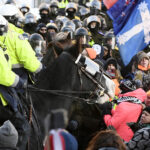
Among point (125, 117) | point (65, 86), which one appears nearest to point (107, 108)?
point (125, 117)

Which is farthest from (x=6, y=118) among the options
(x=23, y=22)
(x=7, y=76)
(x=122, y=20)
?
(x=23, y=22)

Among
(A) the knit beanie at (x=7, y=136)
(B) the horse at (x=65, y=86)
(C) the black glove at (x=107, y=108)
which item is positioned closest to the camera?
(A) the knit beanie at (x=7, y=136)

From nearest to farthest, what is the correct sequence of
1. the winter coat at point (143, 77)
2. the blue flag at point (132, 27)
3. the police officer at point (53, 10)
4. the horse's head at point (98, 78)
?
the horse's head at point (98, 78) → the blue flag at point (132, 27) → the winter coat at point (143, 77) → the police officer at point (53, 10)

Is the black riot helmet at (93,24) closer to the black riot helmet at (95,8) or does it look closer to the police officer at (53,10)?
the black riot helmet at (95,8)

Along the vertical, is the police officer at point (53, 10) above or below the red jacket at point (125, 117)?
below

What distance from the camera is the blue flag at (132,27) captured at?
6.63 m

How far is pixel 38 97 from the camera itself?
Answer: 14.1 feet

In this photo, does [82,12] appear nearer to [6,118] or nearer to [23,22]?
[23,22]

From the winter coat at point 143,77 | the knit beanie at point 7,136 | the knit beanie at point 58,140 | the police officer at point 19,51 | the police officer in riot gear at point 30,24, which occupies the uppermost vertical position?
the knit beanie at point 58,140

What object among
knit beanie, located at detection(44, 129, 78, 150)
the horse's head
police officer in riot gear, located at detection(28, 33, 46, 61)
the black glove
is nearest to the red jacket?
the black glove

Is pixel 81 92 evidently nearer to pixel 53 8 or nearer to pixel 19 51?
pixel 19 51

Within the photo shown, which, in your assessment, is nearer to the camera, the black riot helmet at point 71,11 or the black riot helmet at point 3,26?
the black riot helmet at point 3,26

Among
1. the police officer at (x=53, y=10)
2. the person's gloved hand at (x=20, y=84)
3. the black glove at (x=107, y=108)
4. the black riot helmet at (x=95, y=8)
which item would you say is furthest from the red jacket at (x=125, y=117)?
the black riot helmet at (x=95, y=8)

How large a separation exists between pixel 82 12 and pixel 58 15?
126 centimetres
